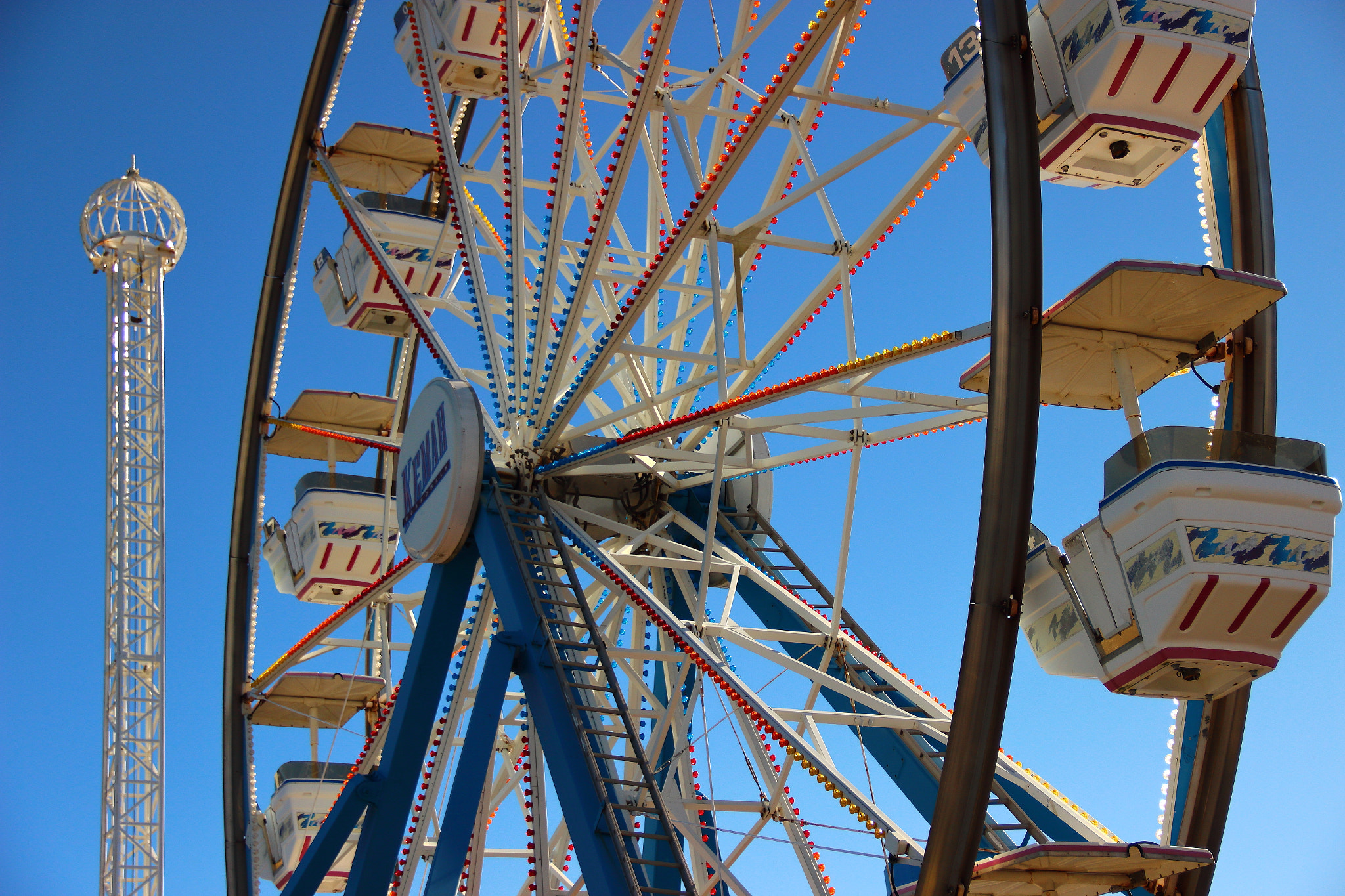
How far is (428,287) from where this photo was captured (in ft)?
47.3

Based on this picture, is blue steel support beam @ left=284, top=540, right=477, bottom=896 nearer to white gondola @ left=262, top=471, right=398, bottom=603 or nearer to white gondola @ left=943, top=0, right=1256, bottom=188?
white gondola @ left=262, top=471, right=398, bottom=603

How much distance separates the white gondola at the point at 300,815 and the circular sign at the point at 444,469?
4.46 m

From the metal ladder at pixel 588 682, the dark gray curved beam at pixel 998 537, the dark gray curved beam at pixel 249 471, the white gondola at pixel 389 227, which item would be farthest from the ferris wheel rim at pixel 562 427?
the dark gray curved beam at pixel 998 537

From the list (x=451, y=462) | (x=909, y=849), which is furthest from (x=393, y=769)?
(x=909, y=849)

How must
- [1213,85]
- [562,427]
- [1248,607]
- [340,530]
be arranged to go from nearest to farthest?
[1248,607] → [1213,85] → [562,427] → [340,530]

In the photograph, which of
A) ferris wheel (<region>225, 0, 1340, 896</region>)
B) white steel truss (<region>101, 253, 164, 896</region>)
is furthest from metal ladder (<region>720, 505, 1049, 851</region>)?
white steel truss (<region>101, 253, 164, 896</region>)

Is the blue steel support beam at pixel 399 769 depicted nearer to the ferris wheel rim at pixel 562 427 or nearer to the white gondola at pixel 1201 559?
the ferris wheel rim at pixel 562 427

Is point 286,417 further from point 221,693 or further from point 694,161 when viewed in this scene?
point 694,161

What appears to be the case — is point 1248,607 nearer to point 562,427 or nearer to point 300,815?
point 562,427

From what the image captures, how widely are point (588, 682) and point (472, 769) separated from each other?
0.94m

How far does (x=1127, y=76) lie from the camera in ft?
22.9

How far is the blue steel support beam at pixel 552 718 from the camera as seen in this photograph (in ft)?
25.5

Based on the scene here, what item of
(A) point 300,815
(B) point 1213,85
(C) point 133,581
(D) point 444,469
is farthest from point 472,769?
(C) point 133,581

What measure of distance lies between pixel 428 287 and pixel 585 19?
522 centimetres
